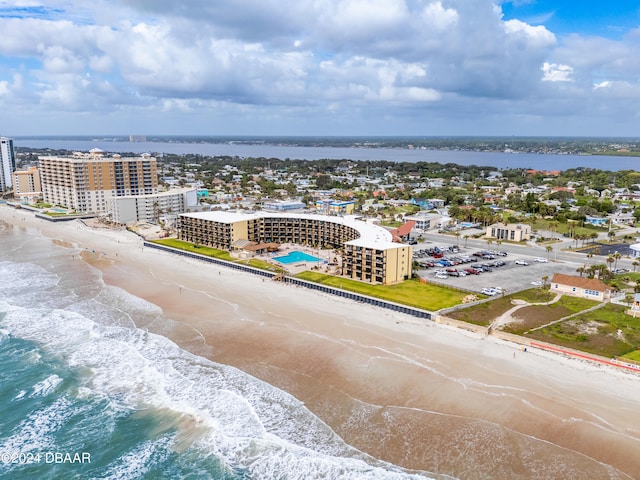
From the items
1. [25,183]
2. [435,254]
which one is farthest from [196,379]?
[25,183]

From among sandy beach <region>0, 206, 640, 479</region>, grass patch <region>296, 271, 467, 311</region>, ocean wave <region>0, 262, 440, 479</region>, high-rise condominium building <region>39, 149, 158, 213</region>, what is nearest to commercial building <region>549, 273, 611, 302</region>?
grass patch <region>296, 271, 467, 311</region>

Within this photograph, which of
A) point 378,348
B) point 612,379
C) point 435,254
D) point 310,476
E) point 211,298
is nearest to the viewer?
point 310,476

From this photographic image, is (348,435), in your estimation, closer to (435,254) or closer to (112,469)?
(112,469)

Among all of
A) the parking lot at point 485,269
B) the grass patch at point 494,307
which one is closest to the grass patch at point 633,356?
the grass patch at point 494,307

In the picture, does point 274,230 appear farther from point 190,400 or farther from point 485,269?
point 190,400

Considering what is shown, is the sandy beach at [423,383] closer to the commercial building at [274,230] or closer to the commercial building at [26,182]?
the commercial building at [274,230]

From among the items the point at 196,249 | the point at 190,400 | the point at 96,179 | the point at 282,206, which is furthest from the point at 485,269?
the point at 96,179
